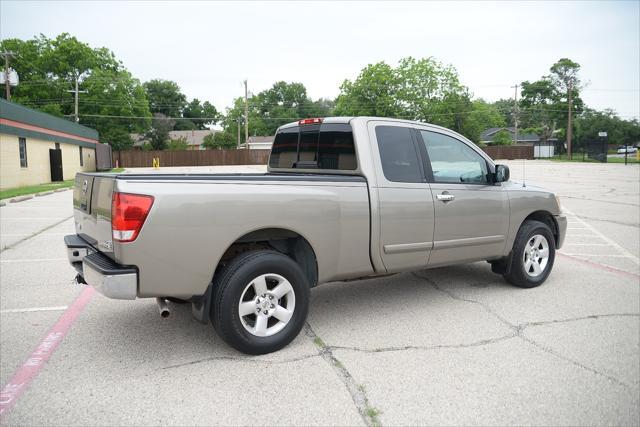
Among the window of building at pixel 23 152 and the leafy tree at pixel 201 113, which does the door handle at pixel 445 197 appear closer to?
the window of building at pixel 23 152

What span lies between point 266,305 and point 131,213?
4.01ft

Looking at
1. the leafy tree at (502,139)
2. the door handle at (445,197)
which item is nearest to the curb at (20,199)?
the door handle at (445,197)

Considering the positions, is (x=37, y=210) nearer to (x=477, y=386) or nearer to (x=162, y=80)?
(x=477, y=386)

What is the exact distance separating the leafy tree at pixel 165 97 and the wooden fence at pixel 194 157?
4700cm

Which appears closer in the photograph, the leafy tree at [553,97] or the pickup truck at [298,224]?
the pickup truck at [298,224]

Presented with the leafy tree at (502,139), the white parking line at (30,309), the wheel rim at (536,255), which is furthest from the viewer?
the leafy tree at (502,139)

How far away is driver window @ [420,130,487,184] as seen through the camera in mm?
4906

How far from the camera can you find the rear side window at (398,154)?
4516 millimetres

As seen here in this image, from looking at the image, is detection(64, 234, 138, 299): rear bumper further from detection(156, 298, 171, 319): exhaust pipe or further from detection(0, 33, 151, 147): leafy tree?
detection(0, 33, 151, 147): leafy tree

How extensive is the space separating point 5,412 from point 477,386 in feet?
9.72

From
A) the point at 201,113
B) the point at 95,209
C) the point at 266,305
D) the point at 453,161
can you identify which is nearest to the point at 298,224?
the point at 266,305

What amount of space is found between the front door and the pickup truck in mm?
28480

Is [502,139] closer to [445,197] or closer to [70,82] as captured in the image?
[70,82]

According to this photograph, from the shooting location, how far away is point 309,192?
12.9ft
